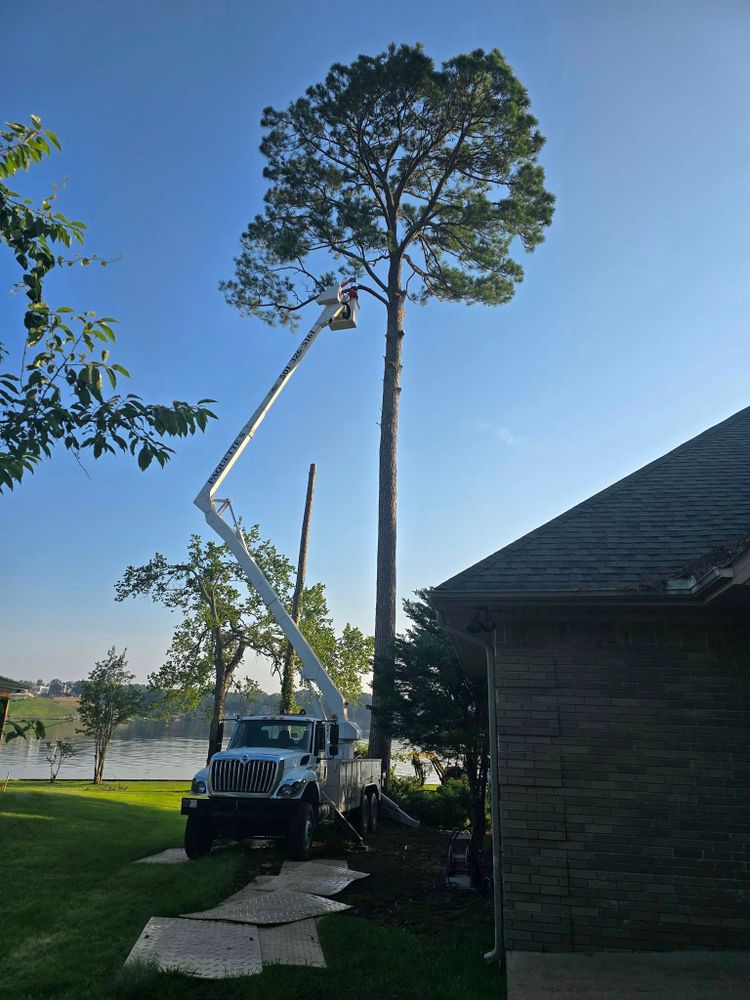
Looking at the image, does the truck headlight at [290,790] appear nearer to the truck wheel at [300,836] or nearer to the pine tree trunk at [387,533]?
the truck wheel at [300,836]

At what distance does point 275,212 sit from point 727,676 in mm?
19698

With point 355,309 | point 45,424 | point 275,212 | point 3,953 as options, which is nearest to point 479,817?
point 3,953

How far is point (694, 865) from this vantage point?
5809 millimetres

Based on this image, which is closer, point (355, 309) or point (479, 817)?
point (479, 817)

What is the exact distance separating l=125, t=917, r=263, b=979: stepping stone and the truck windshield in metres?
5.06

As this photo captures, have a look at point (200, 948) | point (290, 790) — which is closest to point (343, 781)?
point (290, 790)

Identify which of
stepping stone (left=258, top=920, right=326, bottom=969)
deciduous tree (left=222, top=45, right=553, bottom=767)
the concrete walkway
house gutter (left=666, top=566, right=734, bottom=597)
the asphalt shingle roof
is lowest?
stepping stone (left=258, top=920, right=326, bottom=969)

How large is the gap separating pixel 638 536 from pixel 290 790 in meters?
6.73

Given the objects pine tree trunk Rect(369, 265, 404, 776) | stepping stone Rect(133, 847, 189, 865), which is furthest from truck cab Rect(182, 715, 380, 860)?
pine tree trunk Rect(369, 265, 404, 776)

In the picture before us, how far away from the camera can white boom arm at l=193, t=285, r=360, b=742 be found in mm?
14117

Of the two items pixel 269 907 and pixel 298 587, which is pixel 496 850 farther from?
pixel 298 587

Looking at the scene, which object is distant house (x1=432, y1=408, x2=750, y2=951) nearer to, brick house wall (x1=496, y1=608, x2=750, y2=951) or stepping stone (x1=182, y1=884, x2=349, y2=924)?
brick house wall (x1=496, y1=608, x2=750, y2=951)

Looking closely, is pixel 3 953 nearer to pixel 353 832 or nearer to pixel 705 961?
pixel 705 961

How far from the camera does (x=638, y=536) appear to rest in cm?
730
